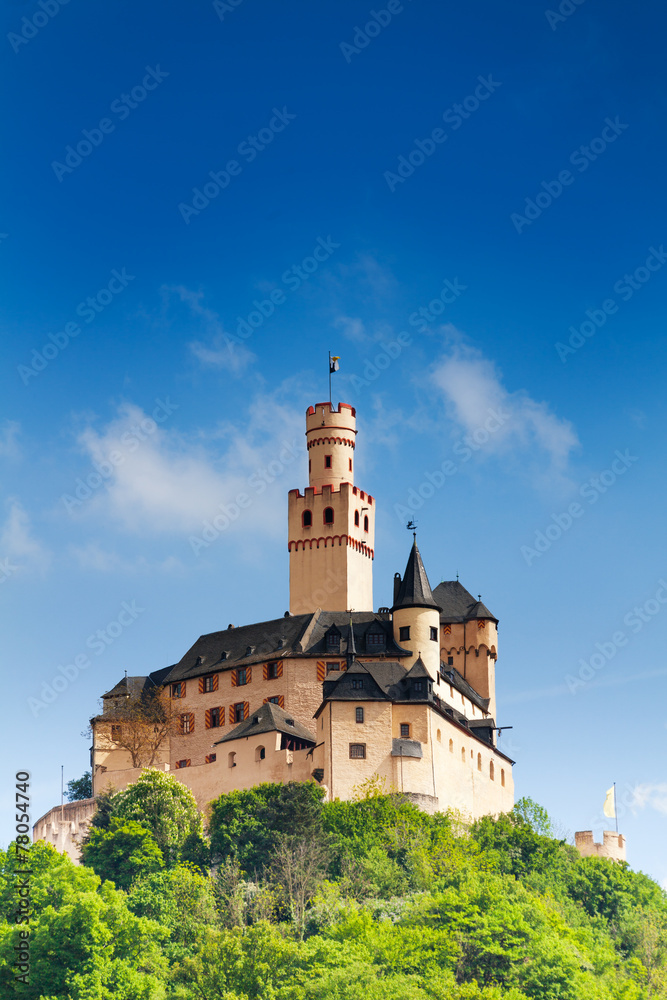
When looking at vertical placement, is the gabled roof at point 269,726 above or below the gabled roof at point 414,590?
below

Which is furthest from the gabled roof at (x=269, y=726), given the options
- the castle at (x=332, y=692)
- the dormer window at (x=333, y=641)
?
the dormer window at (x=333, y=641)

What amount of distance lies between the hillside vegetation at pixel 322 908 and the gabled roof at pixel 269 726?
478 cm

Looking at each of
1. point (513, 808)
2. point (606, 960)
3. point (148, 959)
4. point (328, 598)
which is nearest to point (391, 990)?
point (148, 959)

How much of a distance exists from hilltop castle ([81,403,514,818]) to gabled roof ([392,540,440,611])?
0.28 feet

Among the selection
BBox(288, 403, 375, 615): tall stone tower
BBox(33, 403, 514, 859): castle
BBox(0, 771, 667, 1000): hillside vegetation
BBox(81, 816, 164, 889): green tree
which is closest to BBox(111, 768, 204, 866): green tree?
BBox(0, 771, 667, 1000): hillside vegetation

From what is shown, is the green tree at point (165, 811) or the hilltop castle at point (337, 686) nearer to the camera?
the green tree at point (165, 811)

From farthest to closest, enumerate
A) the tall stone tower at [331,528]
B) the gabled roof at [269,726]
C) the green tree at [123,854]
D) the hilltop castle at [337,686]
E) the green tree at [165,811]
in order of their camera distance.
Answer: the tall stone tower at [331,528] < the gabled roof at [269,726] < the hilltop castle at [337,686] < the green tree at [165,811] < the green tree at [123,854]

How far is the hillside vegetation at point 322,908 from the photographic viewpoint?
68.2m

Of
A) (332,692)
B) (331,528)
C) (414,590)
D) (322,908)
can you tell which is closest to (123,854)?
(322,908)

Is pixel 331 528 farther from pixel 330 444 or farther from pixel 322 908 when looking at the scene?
pixel 322 908

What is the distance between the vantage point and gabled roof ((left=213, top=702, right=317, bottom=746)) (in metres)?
91.9

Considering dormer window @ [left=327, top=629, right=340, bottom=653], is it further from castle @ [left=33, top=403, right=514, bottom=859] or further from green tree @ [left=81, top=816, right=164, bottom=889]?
green tree @ [left=81, top=816, right=164, bottom=889]

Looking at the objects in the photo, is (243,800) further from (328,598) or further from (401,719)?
(328,598)

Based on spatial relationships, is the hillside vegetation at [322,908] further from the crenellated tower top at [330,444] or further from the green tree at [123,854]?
the crenellated tower top at [330,444]
